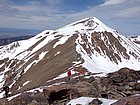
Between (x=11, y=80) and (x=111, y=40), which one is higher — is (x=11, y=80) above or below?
below

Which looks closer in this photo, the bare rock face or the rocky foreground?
the bare rock face

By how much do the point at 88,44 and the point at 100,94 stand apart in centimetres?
9445

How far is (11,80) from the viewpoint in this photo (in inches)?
4011

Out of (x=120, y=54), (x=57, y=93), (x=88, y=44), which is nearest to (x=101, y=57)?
(x=88, y=44)

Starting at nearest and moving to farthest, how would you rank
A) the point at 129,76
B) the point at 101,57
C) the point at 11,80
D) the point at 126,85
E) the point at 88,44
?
the point at 126,85 → the point at 129,76 → the point at 11,80 → the point at 101,57 → the point at 88,44

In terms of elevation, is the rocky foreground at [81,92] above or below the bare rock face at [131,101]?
below

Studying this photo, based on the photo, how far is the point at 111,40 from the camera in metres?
135

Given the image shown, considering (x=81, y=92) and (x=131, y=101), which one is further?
(x=81, y=92)

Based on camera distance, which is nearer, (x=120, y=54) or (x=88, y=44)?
(x=88, y=44)

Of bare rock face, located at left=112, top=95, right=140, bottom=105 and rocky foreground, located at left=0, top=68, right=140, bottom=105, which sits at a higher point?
bare rock face, located at left=112, top=95, right=140, bottom=105

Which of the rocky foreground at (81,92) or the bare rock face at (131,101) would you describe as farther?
the rocky foreground at (81,92)

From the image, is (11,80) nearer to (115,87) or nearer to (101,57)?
(101,57)

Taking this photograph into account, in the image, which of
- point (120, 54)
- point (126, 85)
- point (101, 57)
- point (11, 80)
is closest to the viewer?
point (126, 85)

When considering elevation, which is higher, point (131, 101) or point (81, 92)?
point (131, 101)
